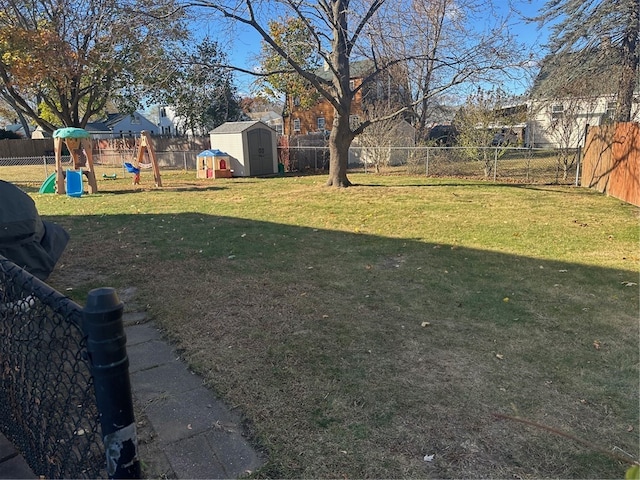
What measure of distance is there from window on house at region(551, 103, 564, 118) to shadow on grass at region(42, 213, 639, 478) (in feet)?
38.7

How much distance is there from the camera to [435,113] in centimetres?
3228

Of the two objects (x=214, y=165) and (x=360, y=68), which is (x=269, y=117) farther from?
(x=214, y=165)

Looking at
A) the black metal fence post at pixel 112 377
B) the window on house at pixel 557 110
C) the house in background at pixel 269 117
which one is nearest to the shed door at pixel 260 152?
the window on house at pixel 557 110

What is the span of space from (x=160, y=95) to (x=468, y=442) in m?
31.2

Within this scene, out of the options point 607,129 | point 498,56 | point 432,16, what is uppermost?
point 432,16

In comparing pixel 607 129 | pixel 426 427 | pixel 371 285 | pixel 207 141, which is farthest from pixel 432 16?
pixel 207 141

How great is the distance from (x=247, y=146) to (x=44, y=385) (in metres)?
17.6

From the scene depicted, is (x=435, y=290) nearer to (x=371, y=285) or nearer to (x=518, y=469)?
(x=371, y=285)

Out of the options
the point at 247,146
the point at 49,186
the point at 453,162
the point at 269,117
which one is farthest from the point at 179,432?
the point at 269,117

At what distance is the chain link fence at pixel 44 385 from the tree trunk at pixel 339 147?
12.0m

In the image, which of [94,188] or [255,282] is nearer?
[255,282]

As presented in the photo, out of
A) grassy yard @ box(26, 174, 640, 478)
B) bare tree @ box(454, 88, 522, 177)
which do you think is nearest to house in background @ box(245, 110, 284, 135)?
bare tree @ box(454, 88, 522, 177)

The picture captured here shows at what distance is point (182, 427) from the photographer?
7.91ft

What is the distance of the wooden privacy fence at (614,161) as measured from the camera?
9.59 m
